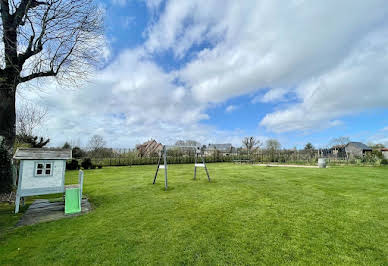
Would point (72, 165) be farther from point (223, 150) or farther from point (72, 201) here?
point (223, 150)

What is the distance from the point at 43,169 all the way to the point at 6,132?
2262 mm

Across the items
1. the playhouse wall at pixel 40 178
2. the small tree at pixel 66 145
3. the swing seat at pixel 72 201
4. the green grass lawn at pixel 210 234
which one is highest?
the small tree at pixel 66 145

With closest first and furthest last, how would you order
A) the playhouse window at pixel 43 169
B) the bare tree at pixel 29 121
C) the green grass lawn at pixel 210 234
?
the green grass lawn at pixel 210 234
the playhouse window at pixel 43 169
the bare tree at pixel 29 121

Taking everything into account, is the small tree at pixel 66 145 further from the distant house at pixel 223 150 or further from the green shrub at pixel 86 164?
the distant house at pixel 223 150

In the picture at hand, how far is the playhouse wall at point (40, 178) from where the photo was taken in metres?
4.50

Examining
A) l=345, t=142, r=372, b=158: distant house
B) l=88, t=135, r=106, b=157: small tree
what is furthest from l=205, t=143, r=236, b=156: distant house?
l=345, t=142, r=372, b=158: distant house

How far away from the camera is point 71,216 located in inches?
162

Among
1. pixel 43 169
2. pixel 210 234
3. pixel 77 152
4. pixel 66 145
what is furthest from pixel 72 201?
pixel 66 145

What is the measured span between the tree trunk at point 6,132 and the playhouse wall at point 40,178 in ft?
6.02

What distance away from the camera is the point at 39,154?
184 inches

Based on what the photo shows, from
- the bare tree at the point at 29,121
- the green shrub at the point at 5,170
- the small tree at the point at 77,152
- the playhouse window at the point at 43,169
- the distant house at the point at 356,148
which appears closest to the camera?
the playhouse window at the point at 43,169

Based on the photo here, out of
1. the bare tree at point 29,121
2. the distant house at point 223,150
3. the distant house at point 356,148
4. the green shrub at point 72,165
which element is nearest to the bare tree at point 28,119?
the bare tree at point 29,121

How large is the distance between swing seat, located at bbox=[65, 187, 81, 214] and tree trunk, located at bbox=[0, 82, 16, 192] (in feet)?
9.23

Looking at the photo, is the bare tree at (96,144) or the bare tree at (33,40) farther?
the bare tree at (96,144)
